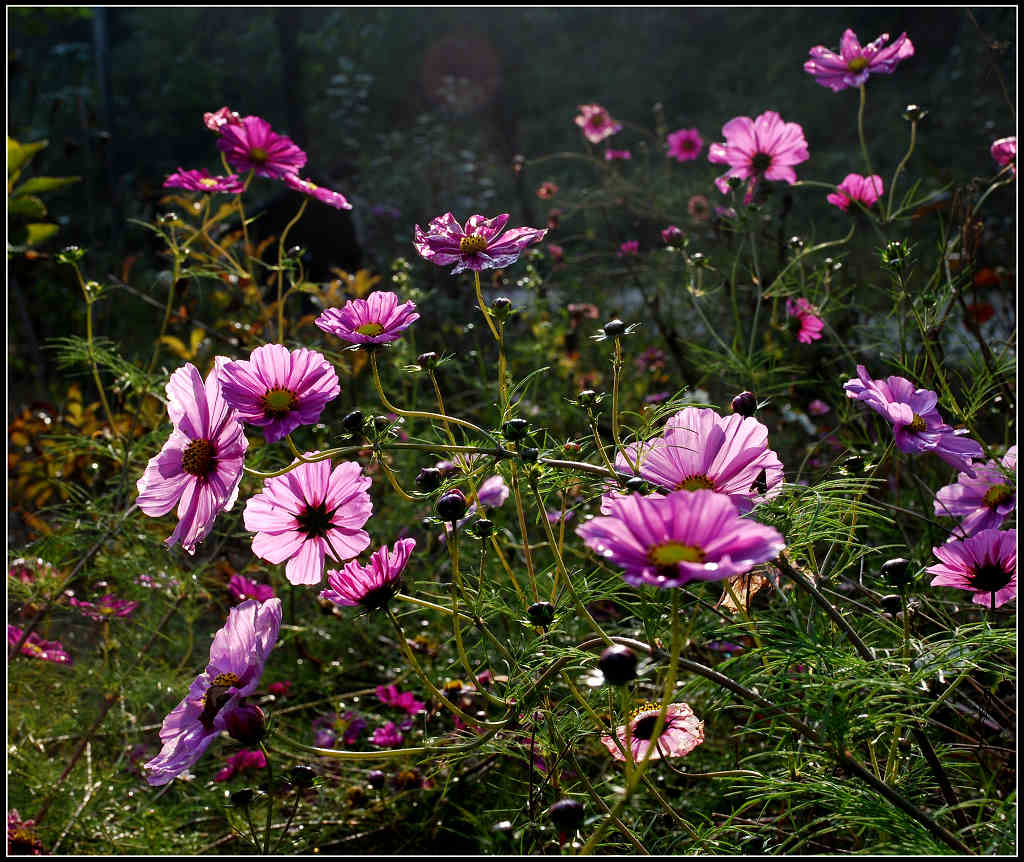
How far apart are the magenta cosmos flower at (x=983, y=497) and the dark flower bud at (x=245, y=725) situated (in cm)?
67

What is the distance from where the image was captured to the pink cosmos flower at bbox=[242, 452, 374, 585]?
71 centimetres

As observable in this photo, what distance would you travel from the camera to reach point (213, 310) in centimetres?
314

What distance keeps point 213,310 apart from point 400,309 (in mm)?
2624

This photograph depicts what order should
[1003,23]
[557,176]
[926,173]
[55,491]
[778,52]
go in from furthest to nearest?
[778,52]
[557,176]
[1003,23]
[926,173]
[55,491]

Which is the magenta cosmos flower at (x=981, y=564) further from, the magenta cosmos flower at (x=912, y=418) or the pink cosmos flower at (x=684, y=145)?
the pink cosmos flower at (x=684, y=145)

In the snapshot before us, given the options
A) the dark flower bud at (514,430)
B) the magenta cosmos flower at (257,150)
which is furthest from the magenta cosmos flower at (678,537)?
the magenta cosmos flower at (257,150)

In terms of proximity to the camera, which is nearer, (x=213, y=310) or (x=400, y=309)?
(x=400, y=309)

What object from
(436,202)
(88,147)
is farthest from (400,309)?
(88,147)

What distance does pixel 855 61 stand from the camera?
51.0 inches

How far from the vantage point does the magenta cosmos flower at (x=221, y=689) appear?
1.93 ft

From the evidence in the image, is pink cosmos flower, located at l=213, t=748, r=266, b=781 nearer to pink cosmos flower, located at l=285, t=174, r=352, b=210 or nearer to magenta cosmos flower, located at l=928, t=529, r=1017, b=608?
pink cosmos flower, located at l=285, t=174, r=352, b=210

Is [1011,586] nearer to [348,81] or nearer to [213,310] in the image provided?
[213,310]

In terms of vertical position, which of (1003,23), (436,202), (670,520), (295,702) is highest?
(1003,23)

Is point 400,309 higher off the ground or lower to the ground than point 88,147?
lower
